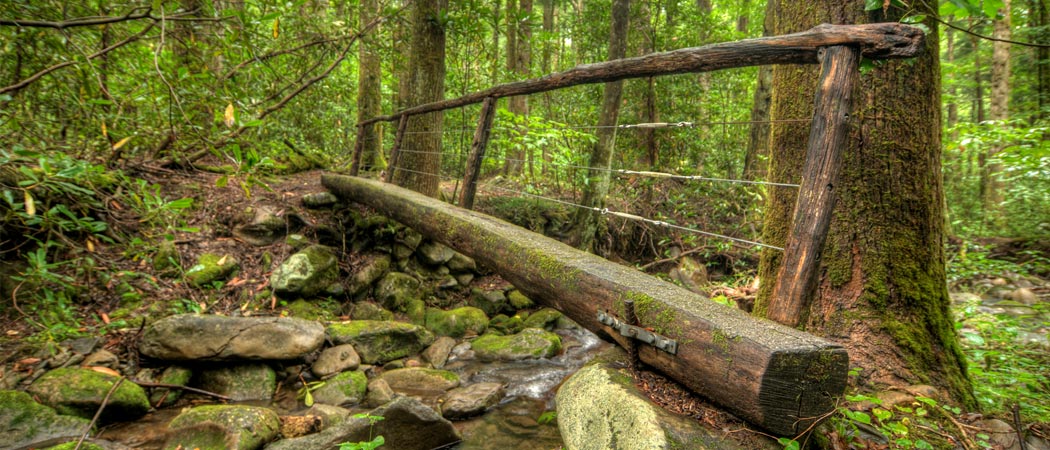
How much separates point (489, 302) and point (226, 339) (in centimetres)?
293

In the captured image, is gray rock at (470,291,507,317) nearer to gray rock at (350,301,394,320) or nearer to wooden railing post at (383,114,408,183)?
gray rock at (350,301,394,320)

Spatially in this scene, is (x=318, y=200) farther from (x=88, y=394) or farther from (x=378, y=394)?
(x=88, y=394)

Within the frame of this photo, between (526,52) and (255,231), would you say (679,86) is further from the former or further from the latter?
(255,231)

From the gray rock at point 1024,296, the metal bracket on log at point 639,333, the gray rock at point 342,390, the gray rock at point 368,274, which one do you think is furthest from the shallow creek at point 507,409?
the gray rock at point 1024,296

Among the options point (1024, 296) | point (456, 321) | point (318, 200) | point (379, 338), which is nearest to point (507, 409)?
point (379, 338)

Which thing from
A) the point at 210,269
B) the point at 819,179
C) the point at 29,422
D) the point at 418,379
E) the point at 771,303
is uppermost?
the point at 819,179

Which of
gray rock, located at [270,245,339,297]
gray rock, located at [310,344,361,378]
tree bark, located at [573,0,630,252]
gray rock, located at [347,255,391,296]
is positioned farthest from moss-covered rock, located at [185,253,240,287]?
tree bark, located at [573,0,630,252]

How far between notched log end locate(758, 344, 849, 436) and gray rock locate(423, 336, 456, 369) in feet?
10.9

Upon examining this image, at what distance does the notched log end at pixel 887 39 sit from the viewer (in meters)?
1.60

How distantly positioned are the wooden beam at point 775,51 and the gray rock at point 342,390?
9.32 ft

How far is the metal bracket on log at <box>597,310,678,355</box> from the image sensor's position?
186 cm

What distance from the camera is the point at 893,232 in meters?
2.28

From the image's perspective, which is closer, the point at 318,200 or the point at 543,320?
the point at 543,320

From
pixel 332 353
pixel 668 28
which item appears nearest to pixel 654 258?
pixel 668 28
